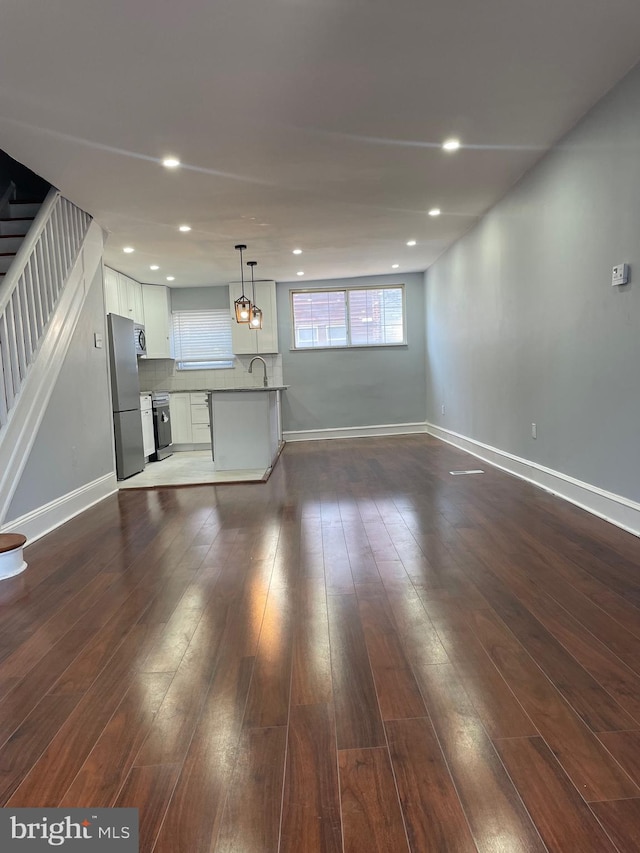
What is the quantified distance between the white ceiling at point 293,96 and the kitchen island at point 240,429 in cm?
187

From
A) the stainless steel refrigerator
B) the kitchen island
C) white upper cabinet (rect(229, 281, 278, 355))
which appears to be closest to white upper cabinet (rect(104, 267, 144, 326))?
the stainless steel refrigerator

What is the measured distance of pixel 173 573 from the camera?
108 inches

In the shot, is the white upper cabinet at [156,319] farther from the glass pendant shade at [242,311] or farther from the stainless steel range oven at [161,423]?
the glass pendant shade at [242,311]

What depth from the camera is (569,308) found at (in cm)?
372

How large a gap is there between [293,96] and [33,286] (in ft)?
7.37

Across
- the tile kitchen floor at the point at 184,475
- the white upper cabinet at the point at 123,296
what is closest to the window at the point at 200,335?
the white upper cabinet at the point at 123,296

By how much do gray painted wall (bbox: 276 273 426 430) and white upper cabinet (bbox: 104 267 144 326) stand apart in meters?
2.17

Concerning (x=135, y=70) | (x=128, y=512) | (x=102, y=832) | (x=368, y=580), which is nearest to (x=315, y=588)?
(x=368, y=580)

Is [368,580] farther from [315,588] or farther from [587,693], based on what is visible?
[587,693]

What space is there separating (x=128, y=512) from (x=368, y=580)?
245 centimetres

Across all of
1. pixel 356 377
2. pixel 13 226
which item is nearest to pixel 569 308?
pixel 13 226

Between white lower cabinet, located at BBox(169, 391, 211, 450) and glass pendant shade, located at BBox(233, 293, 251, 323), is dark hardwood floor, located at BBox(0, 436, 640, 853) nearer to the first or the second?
glass pendant shade, located at BBox(233, 293, 251, 323)

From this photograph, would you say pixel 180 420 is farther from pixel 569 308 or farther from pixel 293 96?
pixel 569 308

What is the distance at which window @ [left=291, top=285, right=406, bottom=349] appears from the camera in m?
8.57
